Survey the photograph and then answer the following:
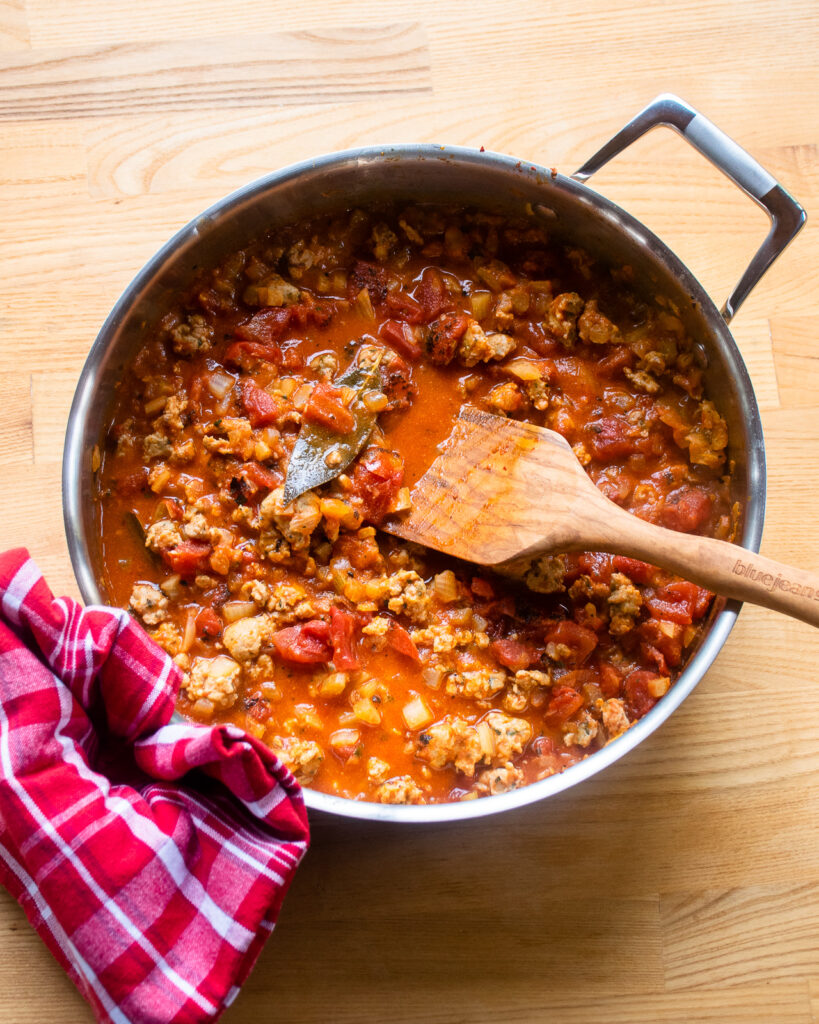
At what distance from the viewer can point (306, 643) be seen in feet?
9.65

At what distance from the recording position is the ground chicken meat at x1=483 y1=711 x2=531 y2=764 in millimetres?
2920

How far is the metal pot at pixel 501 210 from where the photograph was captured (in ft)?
8.73

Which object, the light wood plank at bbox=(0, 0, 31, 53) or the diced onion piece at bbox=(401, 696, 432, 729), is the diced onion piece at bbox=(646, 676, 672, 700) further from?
the light wood plank at bbox=(0, 0, 31, 53)

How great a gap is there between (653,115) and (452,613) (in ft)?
5.74

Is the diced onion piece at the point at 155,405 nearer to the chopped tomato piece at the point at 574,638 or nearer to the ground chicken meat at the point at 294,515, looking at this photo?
the ground chicken meat at the point at 294,515

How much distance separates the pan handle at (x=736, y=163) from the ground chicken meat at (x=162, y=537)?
193cm

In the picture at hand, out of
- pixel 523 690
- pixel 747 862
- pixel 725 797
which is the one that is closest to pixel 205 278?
pixel 523 690

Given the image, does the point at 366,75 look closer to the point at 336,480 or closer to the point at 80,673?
the point at 336,480

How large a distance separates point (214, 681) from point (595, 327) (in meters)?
1.83

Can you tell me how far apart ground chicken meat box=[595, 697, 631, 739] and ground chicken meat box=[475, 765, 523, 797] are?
34 centimetres

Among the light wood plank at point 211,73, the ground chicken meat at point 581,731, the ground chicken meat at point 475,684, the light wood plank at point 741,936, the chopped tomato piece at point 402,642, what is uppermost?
the light wood plank at point 211,73

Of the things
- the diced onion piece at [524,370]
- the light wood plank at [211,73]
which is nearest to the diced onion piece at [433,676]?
the diced onion piece at [524,370]

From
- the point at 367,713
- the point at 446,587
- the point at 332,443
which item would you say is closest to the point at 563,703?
the point at 446,587

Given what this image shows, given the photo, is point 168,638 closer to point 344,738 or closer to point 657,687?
point 344,738
